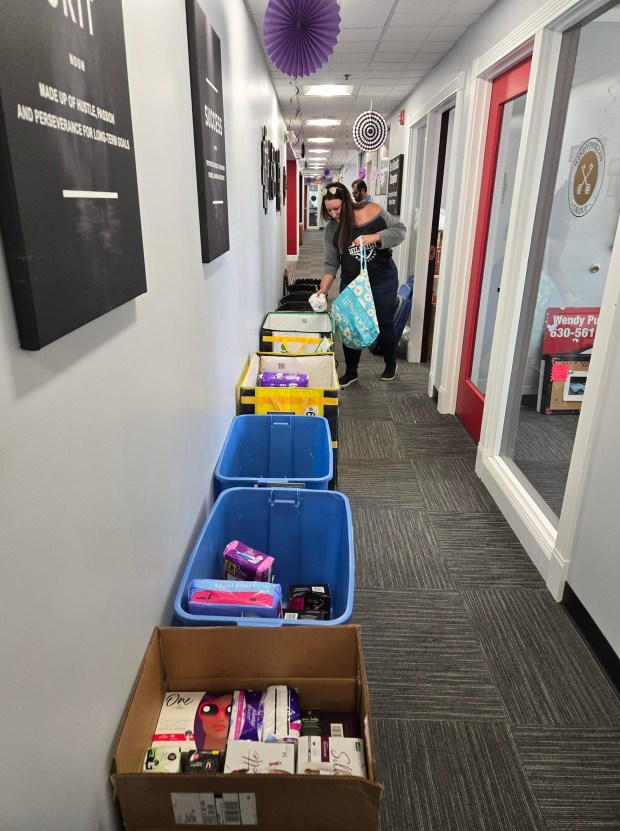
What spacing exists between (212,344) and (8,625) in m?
1.45

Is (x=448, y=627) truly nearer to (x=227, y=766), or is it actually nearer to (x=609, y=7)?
(x=227, y=766)

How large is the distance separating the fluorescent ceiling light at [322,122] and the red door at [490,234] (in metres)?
5.42

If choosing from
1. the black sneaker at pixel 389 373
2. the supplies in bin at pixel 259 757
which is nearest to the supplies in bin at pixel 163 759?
the supplies in bin at pixel 259 757

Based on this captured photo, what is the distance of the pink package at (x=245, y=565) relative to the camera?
162 centimetres

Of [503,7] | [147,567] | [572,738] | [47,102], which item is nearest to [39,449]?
[47,102]

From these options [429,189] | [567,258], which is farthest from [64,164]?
[429,189]

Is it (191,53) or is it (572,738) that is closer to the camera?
(191,53)

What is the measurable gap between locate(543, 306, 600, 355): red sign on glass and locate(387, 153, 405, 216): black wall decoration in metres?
2.98

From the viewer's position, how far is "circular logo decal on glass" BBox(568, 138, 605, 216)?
302 centimetres

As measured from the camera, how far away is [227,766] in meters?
1.10

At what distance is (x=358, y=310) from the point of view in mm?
3840

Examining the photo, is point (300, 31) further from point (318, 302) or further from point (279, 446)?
point (318, 302)

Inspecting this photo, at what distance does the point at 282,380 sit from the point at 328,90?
4178 millimetres

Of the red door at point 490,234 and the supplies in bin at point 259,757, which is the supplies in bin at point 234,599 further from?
the red door at point 490,234
